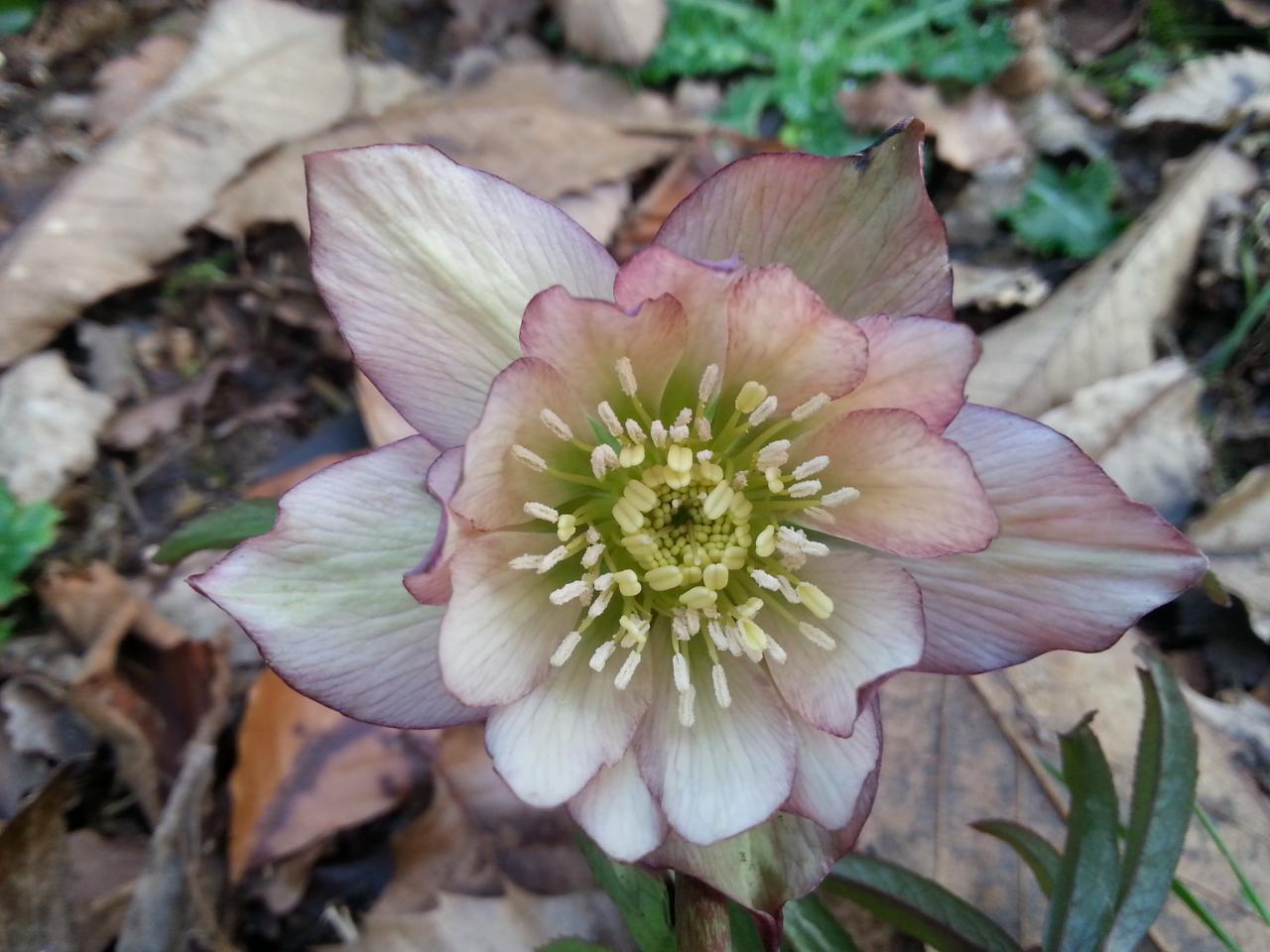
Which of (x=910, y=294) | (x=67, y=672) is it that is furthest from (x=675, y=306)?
(x=67, y=672)

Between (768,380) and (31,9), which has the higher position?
(768,380)

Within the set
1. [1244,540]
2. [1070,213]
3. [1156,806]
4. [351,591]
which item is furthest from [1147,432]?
[351,591]

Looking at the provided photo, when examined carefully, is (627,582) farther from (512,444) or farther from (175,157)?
(175,157)

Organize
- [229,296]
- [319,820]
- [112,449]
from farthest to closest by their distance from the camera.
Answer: [229,296] < [112,449] < [319,820]

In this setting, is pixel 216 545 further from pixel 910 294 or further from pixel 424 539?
pixel 910 294

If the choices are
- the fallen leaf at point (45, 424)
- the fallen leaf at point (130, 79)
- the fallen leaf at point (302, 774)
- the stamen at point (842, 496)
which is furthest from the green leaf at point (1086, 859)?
the fallen leaf at point (130, 79)

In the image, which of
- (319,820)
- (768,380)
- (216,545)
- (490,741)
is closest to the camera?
(490,741)
